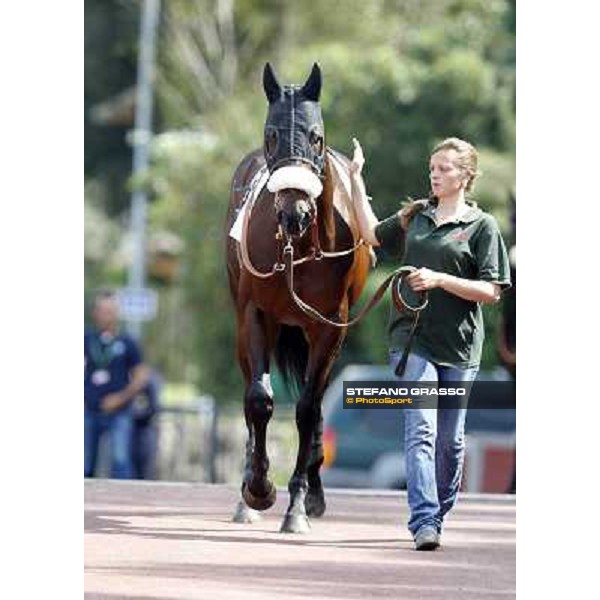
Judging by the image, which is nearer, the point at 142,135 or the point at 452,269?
the point at 452,269

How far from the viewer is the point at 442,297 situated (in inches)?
371

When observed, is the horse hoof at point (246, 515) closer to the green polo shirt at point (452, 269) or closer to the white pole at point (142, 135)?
the green polo shirt at point (452, 269)

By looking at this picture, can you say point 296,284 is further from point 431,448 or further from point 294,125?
point 431,448

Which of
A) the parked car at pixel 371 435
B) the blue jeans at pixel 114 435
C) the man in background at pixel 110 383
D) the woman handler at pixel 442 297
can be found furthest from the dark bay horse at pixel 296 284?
the blue jeans at pixel 114 435

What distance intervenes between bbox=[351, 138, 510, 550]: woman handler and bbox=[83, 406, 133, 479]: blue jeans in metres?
4.94

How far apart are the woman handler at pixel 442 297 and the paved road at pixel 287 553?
10.7 inches

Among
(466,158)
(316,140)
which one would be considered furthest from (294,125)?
(466,158)

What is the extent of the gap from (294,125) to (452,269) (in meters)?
0.93

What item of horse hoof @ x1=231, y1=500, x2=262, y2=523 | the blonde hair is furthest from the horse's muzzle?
horse hoof @ x1=231, y1=500, x2=262, y2=523

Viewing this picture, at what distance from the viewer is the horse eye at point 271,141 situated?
932 centimetres

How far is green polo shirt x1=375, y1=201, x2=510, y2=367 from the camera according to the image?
30.7ft
